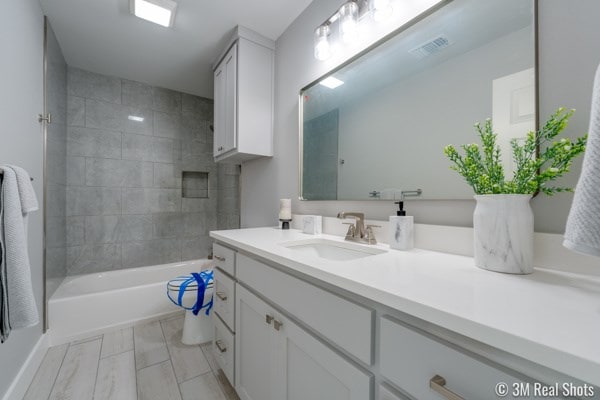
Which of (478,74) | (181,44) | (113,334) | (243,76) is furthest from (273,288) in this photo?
(181,44)

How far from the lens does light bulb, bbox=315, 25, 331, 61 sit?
144 cm

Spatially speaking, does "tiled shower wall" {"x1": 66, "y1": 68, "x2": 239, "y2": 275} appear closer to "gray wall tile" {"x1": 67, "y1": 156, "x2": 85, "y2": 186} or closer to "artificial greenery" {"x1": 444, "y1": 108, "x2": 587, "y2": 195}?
"gray wall tile" {"x1": 67, "y1": 156, "x2": 85, "y2": 186}

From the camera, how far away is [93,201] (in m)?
2.59

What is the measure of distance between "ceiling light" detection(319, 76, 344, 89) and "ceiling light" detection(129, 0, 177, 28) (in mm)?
1141

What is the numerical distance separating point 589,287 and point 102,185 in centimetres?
348

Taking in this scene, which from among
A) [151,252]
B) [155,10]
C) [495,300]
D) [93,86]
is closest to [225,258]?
[495,300]

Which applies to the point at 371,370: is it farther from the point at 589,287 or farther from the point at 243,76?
the point at 243,76

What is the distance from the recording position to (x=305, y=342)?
0.75m

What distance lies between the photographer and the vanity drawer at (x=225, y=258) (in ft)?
4.09

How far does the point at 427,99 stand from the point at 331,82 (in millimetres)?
655

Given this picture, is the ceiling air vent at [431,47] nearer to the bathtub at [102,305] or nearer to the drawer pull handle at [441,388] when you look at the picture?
the drawer pull handle at [441,388]

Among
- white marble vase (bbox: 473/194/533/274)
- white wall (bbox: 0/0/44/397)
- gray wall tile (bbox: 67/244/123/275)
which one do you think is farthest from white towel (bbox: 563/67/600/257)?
gray wall tile (bbox: 67/244/123/275)

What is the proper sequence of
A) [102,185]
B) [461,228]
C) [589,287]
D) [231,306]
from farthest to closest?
[102,185], [231,306], [461,228], [589,287]

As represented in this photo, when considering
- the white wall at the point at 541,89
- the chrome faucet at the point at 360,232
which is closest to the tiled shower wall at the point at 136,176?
the white wall at the point at 541,89
